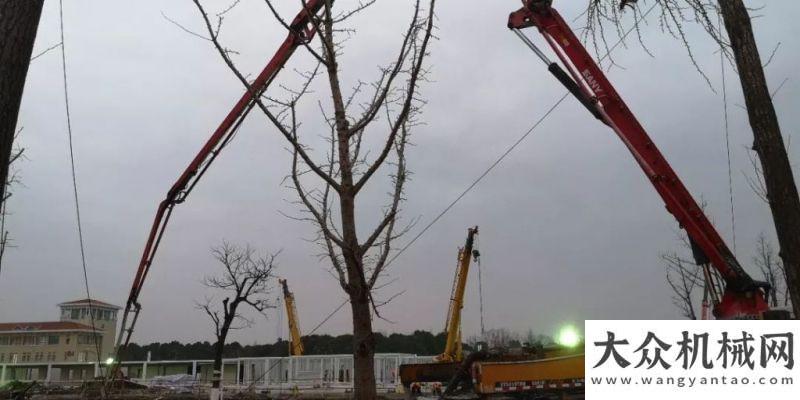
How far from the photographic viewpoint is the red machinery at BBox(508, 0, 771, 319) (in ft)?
34.9

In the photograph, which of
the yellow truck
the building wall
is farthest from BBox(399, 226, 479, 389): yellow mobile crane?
the building wall

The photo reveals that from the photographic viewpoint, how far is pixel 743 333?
16.4 ft

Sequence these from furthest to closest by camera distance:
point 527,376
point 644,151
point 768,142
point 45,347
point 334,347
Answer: point 45,347, point 334,347, point 527,376, point 644,151, point 768,142

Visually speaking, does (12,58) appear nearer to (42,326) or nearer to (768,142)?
(768,142)

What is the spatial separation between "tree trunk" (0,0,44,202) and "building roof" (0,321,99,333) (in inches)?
2802

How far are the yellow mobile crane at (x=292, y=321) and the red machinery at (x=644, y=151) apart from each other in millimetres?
29074

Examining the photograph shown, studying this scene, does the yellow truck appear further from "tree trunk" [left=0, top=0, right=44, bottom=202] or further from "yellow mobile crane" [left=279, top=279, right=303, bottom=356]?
"yellow mobile crane" [left=279, top=279, right=303, bottom=356]

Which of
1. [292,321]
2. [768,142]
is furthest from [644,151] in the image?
[292,321]

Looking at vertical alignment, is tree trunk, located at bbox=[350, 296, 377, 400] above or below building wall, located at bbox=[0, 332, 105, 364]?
above

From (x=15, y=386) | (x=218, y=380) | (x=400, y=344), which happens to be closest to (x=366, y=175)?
(x=218, y=380)

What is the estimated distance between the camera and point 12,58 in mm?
3145

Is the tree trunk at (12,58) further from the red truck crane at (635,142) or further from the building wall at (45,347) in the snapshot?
the building wall at (45,347)

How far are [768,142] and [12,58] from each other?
17.4 feet

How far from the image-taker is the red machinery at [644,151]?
10.6 metres
